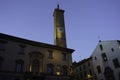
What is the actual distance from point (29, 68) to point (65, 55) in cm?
989

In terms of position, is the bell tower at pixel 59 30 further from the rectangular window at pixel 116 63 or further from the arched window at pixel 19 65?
the arched window at pixel 19 65

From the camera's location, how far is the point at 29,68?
2858cm

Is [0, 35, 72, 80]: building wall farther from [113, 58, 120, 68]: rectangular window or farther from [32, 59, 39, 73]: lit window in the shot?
[113, 58, 120, 68]: rectangular window

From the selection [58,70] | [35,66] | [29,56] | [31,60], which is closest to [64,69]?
[58,70]

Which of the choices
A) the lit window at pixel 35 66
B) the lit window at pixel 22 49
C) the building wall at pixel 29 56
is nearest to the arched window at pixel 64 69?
the building wall at pixel 29 56

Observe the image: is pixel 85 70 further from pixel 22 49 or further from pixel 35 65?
pixel 22 49

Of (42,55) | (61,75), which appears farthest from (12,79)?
(61,75)

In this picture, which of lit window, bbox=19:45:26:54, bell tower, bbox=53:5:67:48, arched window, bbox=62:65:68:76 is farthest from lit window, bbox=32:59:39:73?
bell tower, bbox=53:5:67:48

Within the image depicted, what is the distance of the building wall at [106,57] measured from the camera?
3397 centimetres

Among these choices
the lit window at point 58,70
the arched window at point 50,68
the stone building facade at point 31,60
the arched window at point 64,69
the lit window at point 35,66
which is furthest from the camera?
the arched window at point 64,69

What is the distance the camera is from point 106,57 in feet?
121

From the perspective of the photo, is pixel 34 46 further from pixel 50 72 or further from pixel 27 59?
pixel 50 72

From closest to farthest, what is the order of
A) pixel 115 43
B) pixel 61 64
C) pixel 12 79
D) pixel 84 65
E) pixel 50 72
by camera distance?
pixel 12 79 < pixel 50 72 < pixel 61 64 < pixel 115 43 < pixel 84 65

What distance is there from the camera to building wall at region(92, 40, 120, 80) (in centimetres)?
3397
